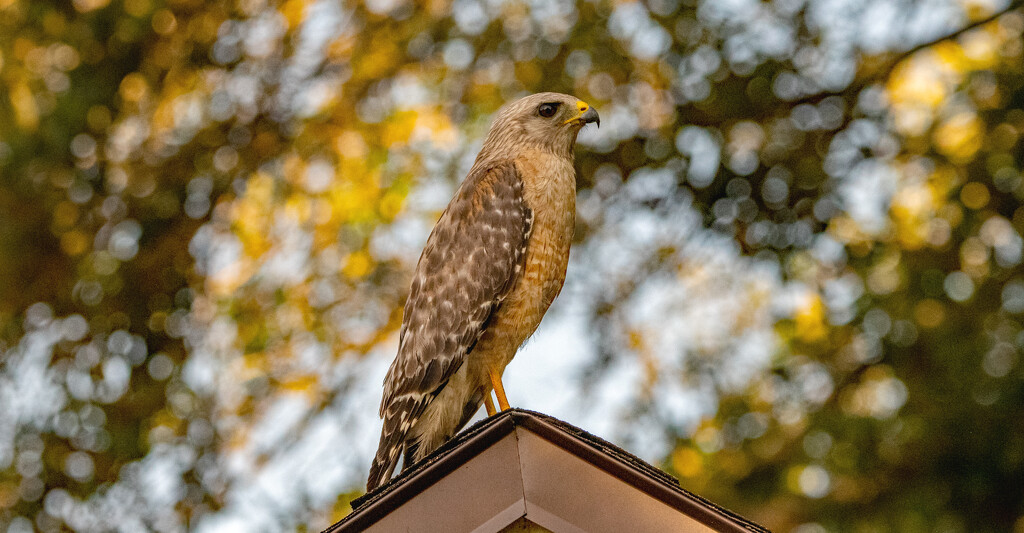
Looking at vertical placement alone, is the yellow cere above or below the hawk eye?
below

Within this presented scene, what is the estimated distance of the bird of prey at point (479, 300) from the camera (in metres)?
3.88

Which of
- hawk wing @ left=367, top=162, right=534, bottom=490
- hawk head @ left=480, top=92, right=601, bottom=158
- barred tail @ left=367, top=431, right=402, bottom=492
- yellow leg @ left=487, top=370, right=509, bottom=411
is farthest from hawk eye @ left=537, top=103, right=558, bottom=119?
barred tail @ left=367, top=431, right=402, bottom=492

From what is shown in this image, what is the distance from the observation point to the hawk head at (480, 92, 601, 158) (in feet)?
14.0

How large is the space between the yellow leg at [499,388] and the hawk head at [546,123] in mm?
969

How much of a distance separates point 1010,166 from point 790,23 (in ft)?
5.82

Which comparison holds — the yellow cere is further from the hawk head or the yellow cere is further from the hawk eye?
the hawk eye

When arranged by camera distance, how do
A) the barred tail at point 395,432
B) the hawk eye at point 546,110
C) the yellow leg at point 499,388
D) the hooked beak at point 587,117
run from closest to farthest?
the yellow leg at point 499,388 → the barred tail at point 395,432 → the hooked beak at point 587,117 → the hawk eye at point 546,110

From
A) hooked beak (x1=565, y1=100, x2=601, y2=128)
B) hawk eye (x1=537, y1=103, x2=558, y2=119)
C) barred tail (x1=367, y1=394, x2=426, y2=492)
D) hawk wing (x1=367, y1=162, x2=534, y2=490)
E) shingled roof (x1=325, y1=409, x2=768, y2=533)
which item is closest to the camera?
shingled roof (x1=325, y1=409, x2=768, y2=533)

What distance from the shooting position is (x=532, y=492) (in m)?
2.15

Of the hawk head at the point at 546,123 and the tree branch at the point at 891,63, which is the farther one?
the tree branch at the point at 891,63

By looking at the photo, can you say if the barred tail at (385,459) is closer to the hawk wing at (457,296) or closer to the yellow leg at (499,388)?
the hawk wing at (457,296)

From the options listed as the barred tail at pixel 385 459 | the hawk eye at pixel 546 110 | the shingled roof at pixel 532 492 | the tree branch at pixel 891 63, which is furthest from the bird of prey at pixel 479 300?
the tree branch at pixel 891 63

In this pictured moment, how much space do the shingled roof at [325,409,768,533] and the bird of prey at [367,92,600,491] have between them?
146 cm

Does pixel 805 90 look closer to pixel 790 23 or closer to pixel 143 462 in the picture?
pixel 790 23
